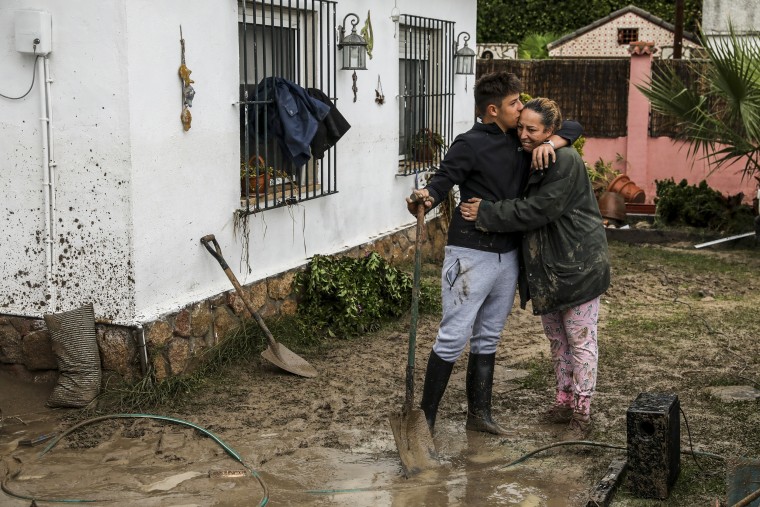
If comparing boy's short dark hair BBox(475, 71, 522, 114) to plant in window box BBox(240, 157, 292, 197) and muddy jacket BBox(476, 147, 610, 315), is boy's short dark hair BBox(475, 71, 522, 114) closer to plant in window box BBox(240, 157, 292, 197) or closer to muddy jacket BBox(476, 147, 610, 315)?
muddy jacket BBox(476, 147, 610, 315)

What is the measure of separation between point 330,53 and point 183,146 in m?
2.16

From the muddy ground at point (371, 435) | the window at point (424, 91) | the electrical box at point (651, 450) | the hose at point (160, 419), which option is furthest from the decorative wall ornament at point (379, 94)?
the electrical box at point (651, 450)

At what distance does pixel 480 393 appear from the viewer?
Result: 5.63 meters

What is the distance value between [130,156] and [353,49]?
2.84 metres

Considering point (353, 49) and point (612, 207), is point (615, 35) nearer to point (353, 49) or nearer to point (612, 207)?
point (612, 207)

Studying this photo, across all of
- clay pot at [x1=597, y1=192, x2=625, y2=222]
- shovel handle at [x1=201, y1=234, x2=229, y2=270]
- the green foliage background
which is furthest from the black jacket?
the green foliage background

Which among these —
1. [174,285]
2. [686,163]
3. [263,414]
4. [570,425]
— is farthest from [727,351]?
[686,163]

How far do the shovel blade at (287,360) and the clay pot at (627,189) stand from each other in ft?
25.5

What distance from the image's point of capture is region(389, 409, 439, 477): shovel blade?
203 inches

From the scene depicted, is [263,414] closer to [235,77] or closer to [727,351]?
[235,77]

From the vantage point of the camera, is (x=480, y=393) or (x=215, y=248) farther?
(x=215, y=248)

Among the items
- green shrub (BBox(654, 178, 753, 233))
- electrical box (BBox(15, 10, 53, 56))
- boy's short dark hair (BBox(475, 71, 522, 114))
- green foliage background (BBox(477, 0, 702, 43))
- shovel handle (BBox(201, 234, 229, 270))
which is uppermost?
green foliage background (BBox(477, 0, 702, 43))

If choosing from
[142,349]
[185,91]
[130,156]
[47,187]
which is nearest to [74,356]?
[142,349]

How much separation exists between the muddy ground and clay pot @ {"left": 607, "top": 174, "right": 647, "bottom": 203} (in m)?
5.78
